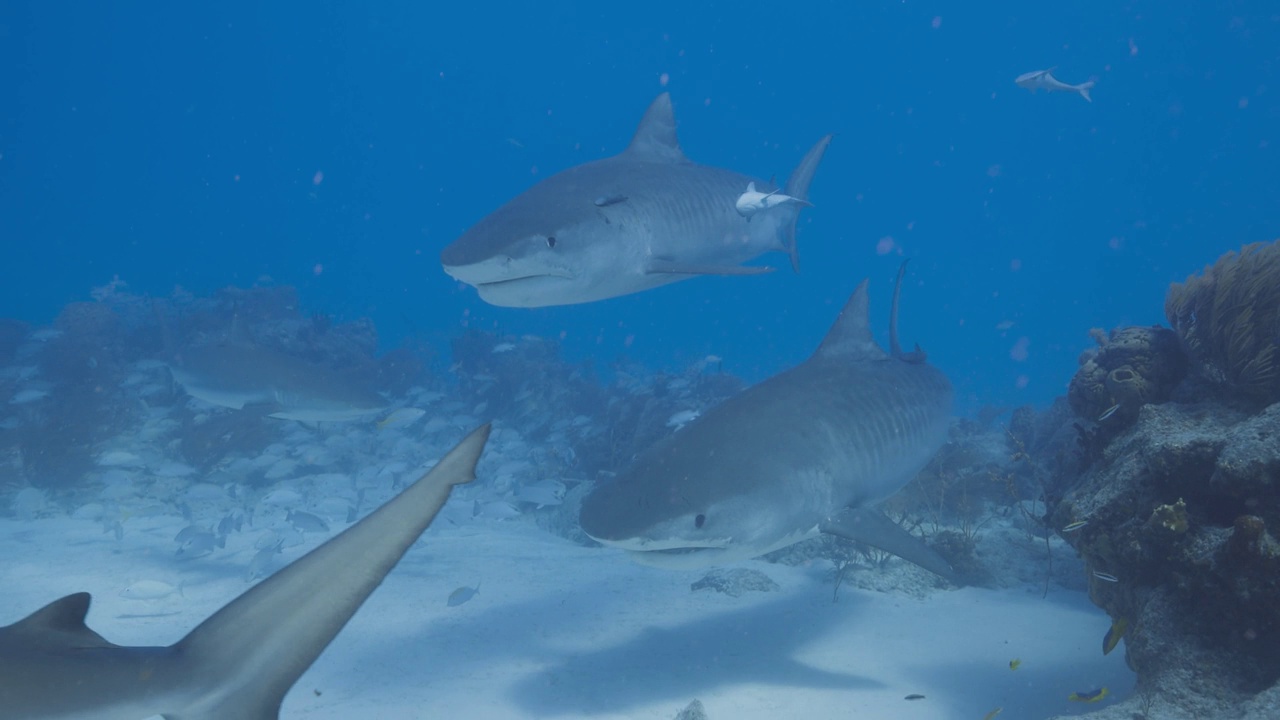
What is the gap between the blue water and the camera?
10431 centimetres

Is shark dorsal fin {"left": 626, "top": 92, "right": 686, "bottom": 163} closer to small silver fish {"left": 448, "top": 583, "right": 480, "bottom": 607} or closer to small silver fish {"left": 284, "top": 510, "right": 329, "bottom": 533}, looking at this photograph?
small silver fish {"left": 448, "top": 583, "right": 480, "bottom": 607}

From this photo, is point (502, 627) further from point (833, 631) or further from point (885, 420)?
point (885, 420)

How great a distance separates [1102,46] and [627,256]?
14338cm

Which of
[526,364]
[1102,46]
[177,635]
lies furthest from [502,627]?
[1102,46]

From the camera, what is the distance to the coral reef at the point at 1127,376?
469 centimetres

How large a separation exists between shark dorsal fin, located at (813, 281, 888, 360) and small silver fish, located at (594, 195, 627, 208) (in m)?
2.65

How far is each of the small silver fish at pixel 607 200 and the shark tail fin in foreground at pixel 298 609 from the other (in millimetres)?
3555

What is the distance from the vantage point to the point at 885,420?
5633mm

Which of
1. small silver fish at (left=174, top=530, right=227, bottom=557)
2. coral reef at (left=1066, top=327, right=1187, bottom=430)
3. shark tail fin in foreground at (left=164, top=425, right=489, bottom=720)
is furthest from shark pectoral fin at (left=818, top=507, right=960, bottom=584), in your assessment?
small silver fish at (left=174, top=530, right=227, bottom=557)

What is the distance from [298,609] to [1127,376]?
5647mm

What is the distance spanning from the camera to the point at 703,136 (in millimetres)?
136375

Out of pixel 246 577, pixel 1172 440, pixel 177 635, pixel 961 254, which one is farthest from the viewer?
pixel 961 254

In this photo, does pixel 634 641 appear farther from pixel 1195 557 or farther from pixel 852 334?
pixel 1195 557

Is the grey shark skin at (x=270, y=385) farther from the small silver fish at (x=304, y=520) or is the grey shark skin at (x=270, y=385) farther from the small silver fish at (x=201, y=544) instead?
the small silver fish at (x=201, y=544)
